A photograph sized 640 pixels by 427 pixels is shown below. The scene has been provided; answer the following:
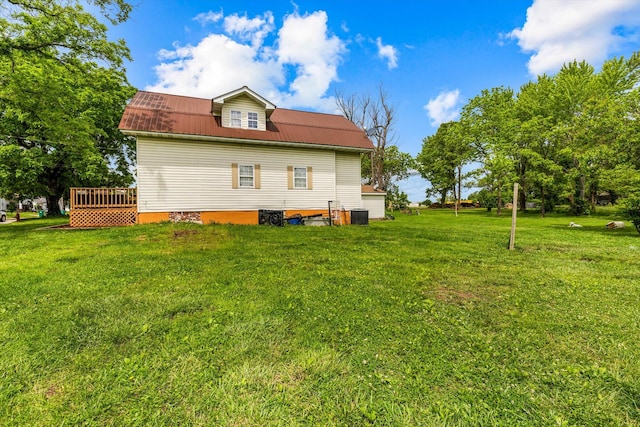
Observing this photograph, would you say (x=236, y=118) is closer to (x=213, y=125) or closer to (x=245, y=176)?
(x=213, y=125)

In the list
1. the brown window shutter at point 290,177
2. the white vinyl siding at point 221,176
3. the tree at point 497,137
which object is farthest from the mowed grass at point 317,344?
the tree at point 497,137

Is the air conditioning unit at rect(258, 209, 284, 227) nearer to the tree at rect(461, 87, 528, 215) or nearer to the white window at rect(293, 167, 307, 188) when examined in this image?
the white window at rect(293, 167, 307, 188)

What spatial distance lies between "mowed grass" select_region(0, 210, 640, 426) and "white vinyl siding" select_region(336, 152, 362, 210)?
9652 millimetres

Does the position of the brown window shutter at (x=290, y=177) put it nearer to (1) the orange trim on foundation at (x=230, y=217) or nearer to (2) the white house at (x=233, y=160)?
(2) the white house at (x=233, y=160)

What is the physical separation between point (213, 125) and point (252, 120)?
1.78 metres

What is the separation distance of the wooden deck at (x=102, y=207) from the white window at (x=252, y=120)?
229 inches

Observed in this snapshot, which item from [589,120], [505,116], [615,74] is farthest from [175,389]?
[615,74]

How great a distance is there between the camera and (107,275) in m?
4.81

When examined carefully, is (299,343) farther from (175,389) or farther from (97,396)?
(97,396)

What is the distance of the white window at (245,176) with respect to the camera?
1287cm

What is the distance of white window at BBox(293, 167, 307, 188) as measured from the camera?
13727 mm

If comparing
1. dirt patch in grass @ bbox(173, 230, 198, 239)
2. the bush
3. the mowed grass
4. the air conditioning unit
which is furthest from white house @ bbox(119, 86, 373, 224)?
the bush

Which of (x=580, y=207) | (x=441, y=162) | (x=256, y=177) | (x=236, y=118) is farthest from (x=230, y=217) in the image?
(x=441, y=162)

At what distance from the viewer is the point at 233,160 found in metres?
12.7
